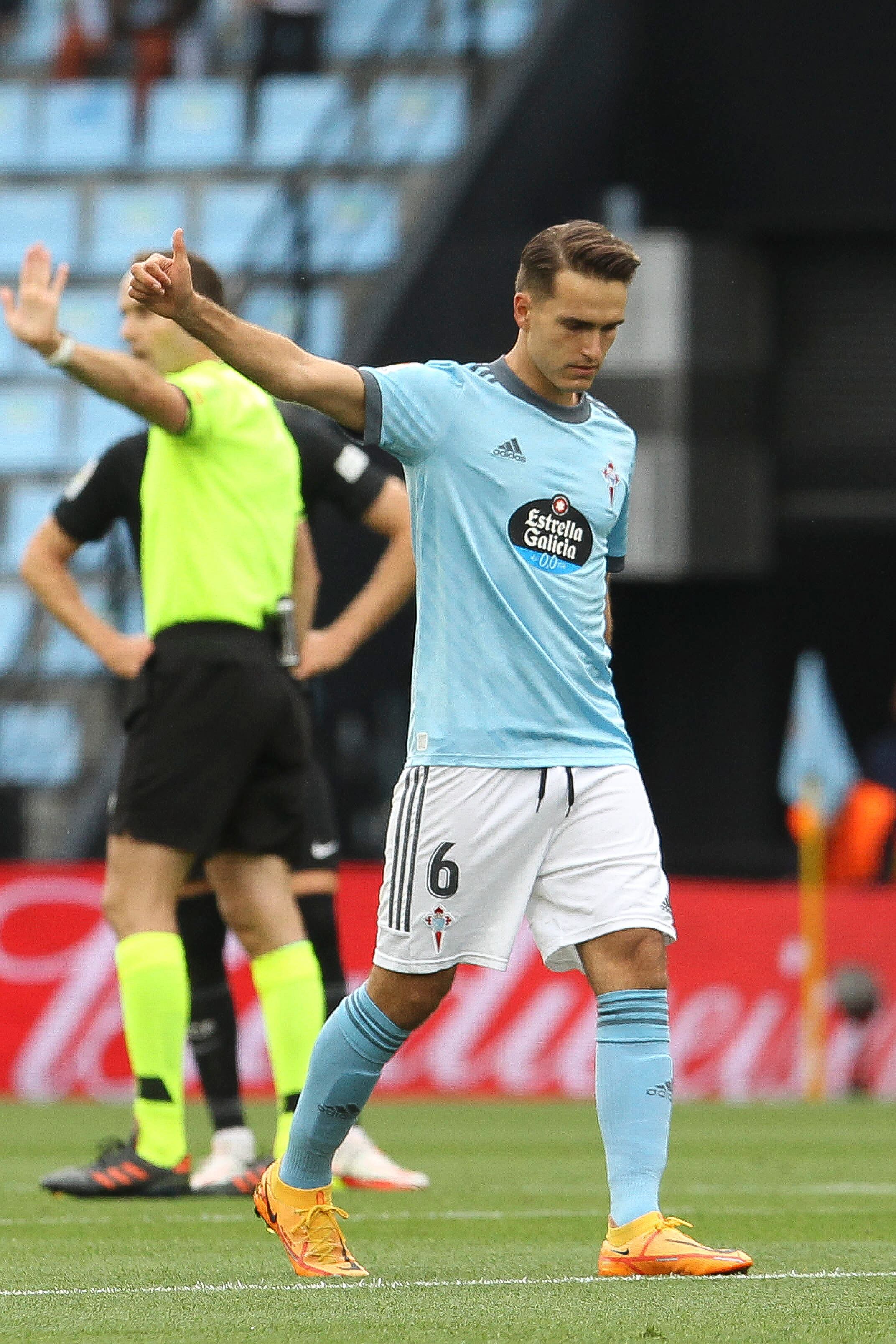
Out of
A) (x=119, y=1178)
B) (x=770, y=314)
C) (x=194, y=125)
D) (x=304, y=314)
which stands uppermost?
(x=194, y=125)

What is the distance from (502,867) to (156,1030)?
75.7 inches

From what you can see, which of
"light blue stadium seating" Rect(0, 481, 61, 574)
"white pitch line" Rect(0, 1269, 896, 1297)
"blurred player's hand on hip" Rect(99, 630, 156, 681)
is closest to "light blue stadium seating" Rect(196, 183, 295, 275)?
"light blue stadium seating" Rect(0, 481, 61, 574)

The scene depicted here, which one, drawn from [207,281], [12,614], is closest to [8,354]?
[12,614]

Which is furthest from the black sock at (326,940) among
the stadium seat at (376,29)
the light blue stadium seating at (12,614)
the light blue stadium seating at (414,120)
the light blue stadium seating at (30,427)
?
the stadium seat at (376,29)

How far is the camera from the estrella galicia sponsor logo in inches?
181

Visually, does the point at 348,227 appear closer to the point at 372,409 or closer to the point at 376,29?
the point at 376,29

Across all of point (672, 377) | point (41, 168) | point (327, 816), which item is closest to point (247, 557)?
point (327, 816)

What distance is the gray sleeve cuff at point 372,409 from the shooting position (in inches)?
174

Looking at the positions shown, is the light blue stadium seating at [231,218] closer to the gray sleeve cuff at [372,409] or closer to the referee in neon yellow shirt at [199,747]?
the referee in neon yellow shirt at [199,747]

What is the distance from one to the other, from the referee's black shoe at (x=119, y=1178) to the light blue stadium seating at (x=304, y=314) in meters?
8.94

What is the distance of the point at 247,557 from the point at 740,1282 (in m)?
2.58

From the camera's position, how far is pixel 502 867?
454 centimetres

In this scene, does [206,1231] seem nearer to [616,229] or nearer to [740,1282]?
[740,1282]

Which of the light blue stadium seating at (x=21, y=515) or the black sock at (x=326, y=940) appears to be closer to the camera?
the black sock at (x=326, y=940)
